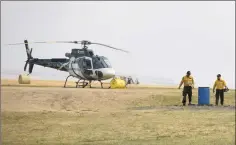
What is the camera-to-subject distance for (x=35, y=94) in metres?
20.7

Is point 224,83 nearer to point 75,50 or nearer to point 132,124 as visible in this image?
point 132,124

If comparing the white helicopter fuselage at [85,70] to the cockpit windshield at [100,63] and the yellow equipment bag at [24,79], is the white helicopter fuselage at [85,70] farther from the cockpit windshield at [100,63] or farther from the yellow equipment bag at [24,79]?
the yellow equipment bag at [24,79]

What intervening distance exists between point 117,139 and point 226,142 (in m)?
2.60

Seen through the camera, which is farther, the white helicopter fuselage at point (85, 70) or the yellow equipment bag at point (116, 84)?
the yellow equipment bag at point (116, 84)

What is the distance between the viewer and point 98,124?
45.6ft

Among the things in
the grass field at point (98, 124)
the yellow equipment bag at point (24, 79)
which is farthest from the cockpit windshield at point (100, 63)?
the grass field at point (98, 124)

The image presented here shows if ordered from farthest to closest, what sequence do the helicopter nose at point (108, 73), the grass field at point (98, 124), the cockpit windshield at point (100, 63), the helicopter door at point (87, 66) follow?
the helicopter door at point (87, 66) < the cockpit windshield at point (100, 63) < the helicopter nose at point (108, 73) < the grass field at point (98, 124)

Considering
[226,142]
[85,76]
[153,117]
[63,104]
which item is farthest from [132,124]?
[85,76]

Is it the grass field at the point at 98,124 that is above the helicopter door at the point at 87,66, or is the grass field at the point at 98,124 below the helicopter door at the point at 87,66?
below

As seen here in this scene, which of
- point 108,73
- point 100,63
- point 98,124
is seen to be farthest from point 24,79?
point 98,124

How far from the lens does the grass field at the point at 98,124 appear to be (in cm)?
1134

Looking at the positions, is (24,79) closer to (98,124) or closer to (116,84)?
(116,84)

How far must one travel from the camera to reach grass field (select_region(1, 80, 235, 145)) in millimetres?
11336

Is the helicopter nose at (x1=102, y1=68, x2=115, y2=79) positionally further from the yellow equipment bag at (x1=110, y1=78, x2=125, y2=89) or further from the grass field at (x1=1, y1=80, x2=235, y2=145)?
the grass field at (x1=1, y1=80, x2=235, y2=145)
